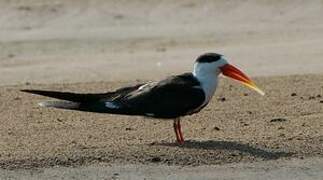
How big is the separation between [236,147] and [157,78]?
5.18m

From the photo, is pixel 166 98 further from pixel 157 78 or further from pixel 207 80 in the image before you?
pixel 157 78

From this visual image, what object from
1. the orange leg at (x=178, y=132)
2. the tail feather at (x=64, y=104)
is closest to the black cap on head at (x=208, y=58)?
the orange leg at (x=178, y=132)

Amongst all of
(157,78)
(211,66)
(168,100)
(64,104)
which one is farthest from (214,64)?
(157,78)

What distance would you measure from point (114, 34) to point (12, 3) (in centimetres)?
301

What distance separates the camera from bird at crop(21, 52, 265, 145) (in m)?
7.88

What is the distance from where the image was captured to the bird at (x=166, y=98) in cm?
788

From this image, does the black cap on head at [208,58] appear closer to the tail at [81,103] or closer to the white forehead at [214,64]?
the white forehead at [214,64]

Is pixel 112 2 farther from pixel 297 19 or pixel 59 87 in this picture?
pixel 59 87

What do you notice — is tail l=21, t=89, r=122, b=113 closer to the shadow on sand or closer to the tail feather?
the tail feather

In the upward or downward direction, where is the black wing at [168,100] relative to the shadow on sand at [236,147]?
upward

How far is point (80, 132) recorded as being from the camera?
8.45 metres

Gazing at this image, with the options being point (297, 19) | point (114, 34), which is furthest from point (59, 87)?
point (297, 19)

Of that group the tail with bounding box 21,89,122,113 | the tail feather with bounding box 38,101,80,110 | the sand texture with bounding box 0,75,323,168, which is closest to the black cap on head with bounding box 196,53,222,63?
the sand texture with bounding box 0,75,323,168

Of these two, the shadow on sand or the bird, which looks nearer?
the shadow on sand
